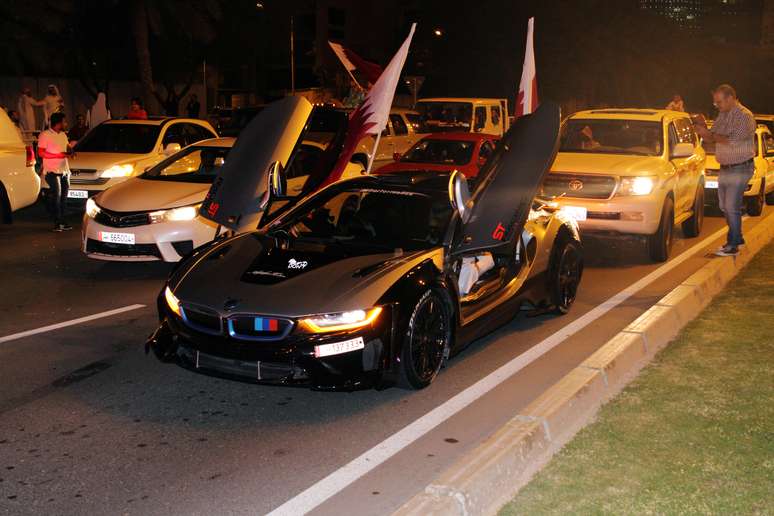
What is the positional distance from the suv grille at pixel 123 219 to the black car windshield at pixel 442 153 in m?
5.52

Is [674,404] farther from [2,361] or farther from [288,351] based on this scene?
[2,361]

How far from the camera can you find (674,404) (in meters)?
5.90

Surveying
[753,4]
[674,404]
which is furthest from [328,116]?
[753,4]

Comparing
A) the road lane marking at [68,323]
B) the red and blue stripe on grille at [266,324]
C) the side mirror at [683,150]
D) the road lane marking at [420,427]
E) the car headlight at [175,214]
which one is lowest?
the road lane marking at [420,427]

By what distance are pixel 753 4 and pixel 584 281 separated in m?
184

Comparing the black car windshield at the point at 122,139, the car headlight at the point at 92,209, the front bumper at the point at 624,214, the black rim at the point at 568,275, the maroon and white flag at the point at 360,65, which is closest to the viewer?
the black rim at the point at 568,275

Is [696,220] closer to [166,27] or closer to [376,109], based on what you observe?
[376,109]

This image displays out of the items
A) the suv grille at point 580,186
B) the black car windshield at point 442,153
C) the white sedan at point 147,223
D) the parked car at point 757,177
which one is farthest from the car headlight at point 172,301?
the parked car at point 757,177

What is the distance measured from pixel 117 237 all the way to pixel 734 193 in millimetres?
7173

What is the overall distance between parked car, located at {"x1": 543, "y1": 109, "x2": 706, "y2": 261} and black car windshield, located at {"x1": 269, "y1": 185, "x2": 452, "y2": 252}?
13.2 feet

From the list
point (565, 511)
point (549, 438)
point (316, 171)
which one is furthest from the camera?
point (316, 171)

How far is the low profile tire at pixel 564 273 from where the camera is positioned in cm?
838

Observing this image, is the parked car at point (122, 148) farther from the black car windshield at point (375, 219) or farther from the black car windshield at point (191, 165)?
the black car windshield at point (375, 219)

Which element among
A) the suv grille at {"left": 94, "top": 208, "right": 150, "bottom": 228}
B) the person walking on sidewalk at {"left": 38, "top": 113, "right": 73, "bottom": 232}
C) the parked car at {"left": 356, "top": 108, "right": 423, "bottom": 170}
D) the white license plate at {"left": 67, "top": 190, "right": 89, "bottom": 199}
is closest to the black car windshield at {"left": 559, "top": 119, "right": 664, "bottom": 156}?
the suv grille at {"left": 94, "top": 208, "right": 150, "bottom": 228}
